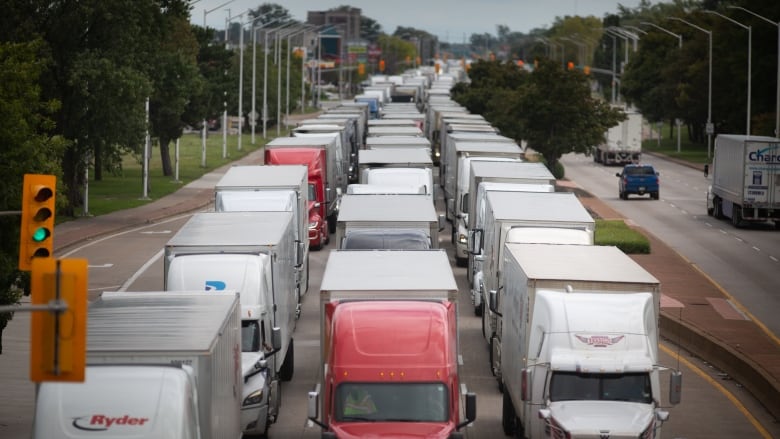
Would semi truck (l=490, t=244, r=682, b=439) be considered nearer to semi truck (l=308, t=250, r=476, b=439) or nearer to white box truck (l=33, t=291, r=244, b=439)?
semi truck (l=308, t=250, r=476, b=439)

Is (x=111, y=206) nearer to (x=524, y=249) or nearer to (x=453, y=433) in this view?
(x=524, y=249)

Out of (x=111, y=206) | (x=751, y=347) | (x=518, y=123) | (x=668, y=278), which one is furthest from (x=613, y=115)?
(x=751, y=347)

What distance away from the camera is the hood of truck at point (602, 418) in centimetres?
1839

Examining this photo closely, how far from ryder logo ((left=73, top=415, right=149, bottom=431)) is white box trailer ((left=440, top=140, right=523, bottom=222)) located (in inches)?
1129

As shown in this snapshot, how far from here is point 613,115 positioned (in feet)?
234

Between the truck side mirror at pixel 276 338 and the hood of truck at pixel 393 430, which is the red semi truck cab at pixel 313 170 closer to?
the truck side mirror at pixel 276 338

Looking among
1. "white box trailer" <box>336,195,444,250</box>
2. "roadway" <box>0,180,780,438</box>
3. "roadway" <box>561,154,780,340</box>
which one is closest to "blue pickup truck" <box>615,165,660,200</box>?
"roadway" <box>561,154,780,340</box>

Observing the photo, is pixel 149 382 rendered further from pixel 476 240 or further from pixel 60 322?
pixel 476 240

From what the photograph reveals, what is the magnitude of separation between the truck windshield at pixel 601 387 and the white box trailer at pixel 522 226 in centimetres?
645

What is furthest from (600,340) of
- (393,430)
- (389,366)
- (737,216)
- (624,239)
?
(737,216)

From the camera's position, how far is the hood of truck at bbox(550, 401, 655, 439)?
60.3 feet

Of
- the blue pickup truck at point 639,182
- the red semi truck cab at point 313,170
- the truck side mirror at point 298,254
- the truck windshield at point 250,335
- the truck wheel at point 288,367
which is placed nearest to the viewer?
the truck windshield at point 250,335

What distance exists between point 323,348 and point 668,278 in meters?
21.8

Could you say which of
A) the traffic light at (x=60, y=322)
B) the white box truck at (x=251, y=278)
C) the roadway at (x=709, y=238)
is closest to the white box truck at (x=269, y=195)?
the white box truck at (x=251, y=278)
